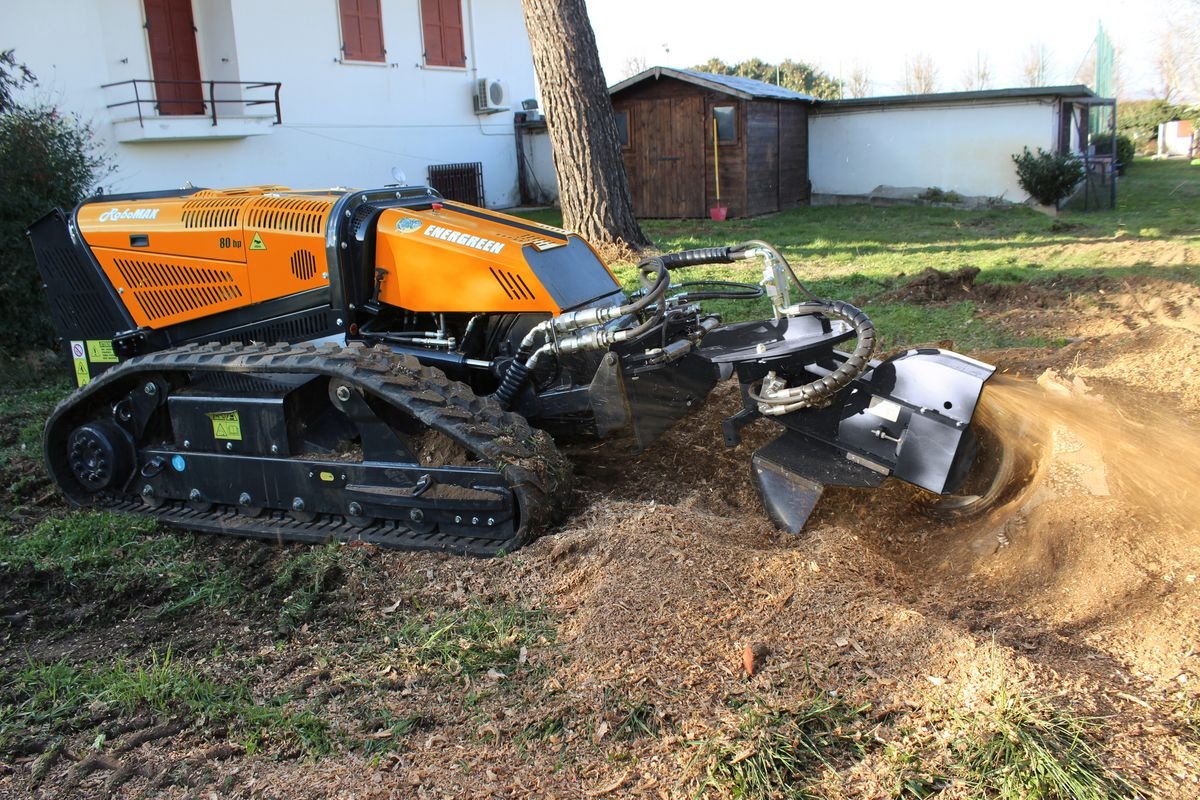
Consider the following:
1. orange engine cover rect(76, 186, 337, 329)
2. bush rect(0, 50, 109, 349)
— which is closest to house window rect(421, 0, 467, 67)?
bush rect(0, 50, 109, 349)

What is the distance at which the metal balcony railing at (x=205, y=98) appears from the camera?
583 inches

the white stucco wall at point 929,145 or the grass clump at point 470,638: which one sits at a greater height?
the white stucco wall at point 929,145

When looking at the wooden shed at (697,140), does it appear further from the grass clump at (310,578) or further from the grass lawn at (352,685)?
the grass clump at (310,578)

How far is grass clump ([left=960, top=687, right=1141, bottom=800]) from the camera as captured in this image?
269 centimetres

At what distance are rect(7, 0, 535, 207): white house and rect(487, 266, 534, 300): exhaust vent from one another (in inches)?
427

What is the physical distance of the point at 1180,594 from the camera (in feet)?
12.0

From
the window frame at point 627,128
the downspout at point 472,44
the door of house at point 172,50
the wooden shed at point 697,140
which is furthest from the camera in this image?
the downspout at point 472,44

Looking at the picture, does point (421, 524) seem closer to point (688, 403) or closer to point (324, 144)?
point (688, 403)

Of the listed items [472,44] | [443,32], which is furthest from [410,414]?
[472,44]

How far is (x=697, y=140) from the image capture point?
65.9ft

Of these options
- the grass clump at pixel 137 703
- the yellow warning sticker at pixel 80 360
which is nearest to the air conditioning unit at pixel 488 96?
the yellow warning sticker at pixel 80 360

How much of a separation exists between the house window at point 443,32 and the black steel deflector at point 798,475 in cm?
1729

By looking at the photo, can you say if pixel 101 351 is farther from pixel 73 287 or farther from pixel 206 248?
pixel 206 248

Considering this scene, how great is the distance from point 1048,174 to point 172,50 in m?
15.2
